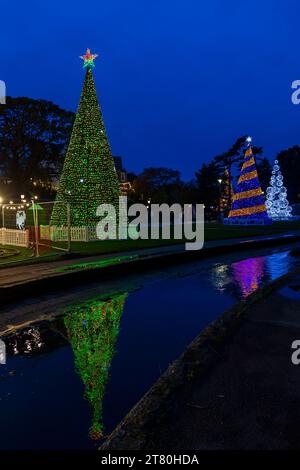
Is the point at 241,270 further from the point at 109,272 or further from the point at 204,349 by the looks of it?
the point at 204,349

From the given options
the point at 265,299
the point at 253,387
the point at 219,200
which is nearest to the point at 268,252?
the point at 265,299

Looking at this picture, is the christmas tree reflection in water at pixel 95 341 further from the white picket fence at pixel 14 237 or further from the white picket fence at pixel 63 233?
the white picket fence at pixel 63 233

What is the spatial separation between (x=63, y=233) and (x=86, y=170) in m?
3.31

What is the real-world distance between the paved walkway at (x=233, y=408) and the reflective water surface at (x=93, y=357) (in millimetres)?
498

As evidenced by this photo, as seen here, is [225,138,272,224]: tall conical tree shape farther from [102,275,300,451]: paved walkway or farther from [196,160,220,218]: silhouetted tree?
[102,275,300,451]: paved walkway

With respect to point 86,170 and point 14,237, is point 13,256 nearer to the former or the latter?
point 14,237

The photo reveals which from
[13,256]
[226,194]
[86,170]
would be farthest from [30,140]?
[226,194]

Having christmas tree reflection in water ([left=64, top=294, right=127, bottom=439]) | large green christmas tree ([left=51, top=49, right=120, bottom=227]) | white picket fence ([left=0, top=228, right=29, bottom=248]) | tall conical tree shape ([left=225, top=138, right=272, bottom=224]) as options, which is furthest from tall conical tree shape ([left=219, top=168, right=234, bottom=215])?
christmas tree reflection in water ([left=64, top=294, right=127, bottom=439])

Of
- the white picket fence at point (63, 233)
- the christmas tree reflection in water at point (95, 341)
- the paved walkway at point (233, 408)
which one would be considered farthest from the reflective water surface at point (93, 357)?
the white picket fence at point (63, 233)

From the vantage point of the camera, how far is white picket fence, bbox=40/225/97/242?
1783cm

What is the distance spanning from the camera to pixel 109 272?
423 inches

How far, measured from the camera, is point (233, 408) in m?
3.25

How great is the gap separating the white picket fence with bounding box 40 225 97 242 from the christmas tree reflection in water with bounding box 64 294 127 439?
1012cm

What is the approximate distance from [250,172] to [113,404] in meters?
36.4
